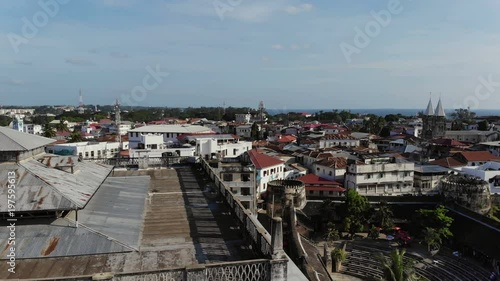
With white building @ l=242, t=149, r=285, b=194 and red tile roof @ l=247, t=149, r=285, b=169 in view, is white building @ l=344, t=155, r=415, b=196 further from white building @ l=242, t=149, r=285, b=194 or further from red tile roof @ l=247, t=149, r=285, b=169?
red tile roof @ l=247, t=149, r=285, b=169

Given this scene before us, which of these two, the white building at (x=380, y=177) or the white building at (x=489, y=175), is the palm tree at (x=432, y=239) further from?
the white building at (x=489, y=175)

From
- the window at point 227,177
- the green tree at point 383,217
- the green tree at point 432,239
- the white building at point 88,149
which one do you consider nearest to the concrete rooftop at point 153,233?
the window at point 227,177

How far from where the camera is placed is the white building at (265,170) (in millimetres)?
44819

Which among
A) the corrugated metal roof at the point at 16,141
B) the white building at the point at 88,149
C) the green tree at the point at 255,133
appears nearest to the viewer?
the corrugated metal roof at the point at 16,141

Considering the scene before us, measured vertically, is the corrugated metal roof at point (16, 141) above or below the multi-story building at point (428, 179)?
above

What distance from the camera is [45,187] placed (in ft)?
37.2

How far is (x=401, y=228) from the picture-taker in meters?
41.5

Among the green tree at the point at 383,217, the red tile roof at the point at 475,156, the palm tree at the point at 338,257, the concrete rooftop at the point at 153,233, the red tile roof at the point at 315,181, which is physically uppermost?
the concrete rooftop at the point at 153,233

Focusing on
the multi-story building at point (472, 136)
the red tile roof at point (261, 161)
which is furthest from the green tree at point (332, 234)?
the multi-story building at point (472, 136)

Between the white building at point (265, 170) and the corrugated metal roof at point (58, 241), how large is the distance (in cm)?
3373

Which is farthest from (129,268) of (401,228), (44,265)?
(401,228)

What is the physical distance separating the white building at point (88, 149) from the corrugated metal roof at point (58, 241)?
37865 mm

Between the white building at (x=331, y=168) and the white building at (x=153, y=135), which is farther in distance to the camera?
the white building at (x=153, y=135)

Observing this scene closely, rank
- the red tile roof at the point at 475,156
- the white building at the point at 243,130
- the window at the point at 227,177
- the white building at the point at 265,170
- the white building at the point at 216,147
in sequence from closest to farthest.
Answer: the window at the point at 227,177
the white building at the point at 265,170
the white building at the point at 216,147
the red tile roof at the point at 475,156
the white building at the point at 243,130
